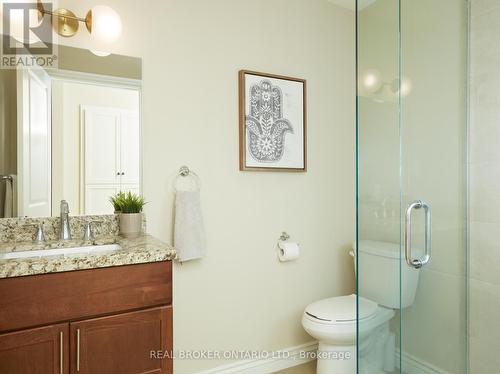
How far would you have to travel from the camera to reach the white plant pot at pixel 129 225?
5.63 ft

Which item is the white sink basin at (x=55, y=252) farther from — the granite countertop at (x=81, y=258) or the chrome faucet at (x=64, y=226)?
the chrome faucet at (x=64, y=226)

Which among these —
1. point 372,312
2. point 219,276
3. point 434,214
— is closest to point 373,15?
point 434,214

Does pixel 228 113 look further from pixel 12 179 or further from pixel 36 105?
pixel 12 179

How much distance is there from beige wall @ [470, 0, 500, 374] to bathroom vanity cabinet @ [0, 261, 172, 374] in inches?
54.9

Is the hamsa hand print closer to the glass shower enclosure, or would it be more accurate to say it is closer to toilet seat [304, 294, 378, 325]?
the glass shower enclosure

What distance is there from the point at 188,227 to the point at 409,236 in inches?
43.3

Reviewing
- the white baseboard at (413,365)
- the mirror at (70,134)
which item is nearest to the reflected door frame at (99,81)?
the mirror at (70,134)

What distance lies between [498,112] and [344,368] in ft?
5.01

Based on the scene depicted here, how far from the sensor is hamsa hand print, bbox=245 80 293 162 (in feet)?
7.18

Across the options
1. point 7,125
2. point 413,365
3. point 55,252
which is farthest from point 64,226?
point 413,365

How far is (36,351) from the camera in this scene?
117cm

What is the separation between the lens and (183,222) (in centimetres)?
190

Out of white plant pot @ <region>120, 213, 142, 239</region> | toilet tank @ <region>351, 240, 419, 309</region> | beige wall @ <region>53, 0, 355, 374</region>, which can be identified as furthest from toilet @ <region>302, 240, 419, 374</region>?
white plant pot @ <region>120, 213, 142, 239</region>

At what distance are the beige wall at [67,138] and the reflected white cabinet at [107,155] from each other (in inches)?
1.2
